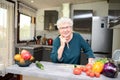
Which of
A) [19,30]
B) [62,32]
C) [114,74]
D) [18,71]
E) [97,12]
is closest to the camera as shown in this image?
[114,74]

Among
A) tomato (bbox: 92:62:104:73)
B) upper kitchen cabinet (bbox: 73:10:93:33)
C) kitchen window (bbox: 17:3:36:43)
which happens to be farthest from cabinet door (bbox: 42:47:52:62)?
tomato (bbox: 92:62:104:73)

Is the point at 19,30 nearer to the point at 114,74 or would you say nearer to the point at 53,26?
the point at 53,26

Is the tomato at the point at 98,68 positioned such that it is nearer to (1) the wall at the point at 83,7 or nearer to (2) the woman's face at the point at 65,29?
(2) the woman's face at the point at 65,29

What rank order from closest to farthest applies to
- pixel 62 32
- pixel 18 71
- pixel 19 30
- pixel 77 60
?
pixel 18 71, pixel 62 32, pixel 77 60, pixel 19 30

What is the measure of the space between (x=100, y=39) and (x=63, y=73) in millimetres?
2918

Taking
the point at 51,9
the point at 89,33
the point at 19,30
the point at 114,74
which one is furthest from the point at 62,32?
the point at 51,9

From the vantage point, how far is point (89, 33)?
15.5 ft

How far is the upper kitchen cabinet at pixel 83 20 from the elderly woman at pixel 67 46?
2.54 m

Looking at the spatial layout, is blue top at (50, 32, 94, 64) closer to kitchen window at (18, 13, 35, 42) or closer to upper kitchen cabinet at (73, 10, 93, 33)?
upper kitchen cabinet at (73, 10, 93, 33)

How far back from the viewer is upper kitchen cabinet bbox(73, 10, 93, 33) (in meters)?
4.37

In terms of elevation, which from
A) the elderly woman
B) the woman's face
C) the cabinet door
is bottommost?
the cabinet door

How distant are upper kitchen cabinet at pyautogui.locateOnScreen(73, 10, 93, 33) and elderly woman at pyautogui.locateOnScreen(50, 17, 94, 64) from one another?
254cm

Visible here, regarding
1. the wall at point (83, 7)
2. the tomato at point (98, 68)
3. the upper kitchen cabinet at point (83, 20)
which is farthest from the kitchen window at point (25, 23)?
the tomato at point (98, 68)

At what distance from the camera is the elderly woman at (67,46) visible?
1613 millimetres
